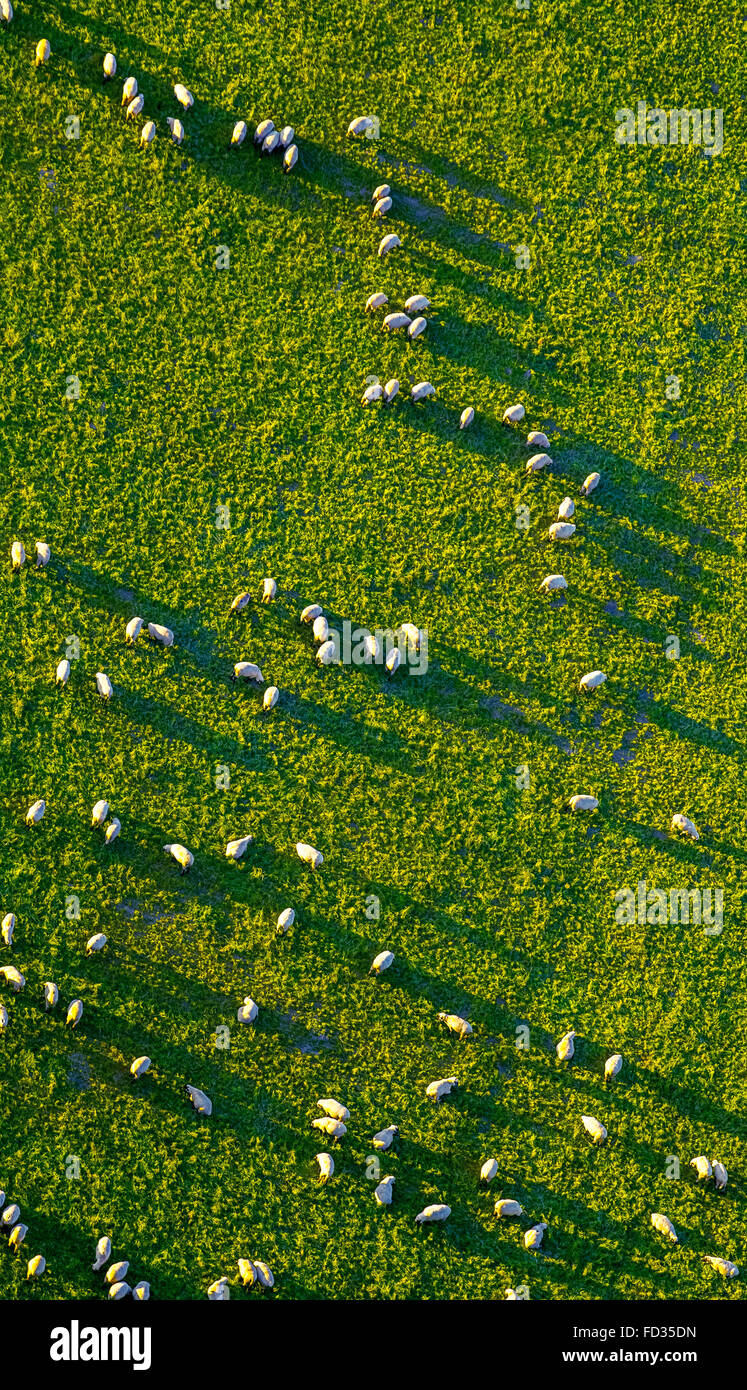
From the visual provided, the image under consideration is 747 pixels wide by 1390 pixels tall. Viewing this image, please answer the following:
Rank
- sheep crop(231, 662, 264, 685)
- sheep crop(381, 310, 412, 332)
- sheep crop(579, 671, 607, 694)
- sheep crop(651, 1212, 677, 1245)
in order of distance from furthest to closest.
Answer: sheep crop(381, 310, 412, 332) → sheep crop(579, 671, 607, 694) → sheep crop(231, 662, 264, 685) → sheep crop(651, 1212, 677, 1245)

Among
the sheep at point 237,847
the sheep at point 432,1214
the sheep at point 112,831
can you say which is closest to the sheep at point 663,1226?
the sheep at point 432,1214

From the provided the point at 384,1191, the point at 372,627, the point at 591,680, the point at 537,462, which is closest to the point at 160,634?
the point at 372,627

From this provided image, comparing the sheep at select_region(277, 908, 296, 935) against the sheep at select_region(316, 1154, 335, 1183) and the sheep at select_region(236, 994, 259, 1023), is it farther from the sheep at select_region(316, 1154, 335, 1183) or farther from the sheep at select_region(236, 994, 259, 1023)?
the sheep at select_region(316, 1154, 335, 1183)

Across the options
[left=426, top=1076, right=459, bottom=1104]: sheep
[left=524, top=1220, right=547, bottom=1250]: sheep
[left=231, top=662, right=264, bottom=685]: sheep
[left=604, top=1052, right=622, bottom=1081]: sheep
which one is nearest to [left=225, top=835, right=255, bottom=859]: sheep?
[left=231, top=662, right=264, bottom=685]: sheep

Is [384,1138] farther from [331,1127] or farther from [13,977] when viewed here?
[13,977]

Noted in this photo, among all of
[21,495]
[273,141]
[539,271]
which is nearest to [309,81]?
[273,141]

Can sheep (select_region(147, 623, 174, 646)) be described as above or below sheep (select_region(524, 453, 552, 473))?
below

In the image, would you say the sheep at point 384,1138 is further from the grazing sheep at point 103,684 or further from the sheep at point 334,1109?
the grazing sheep at point 103,684
